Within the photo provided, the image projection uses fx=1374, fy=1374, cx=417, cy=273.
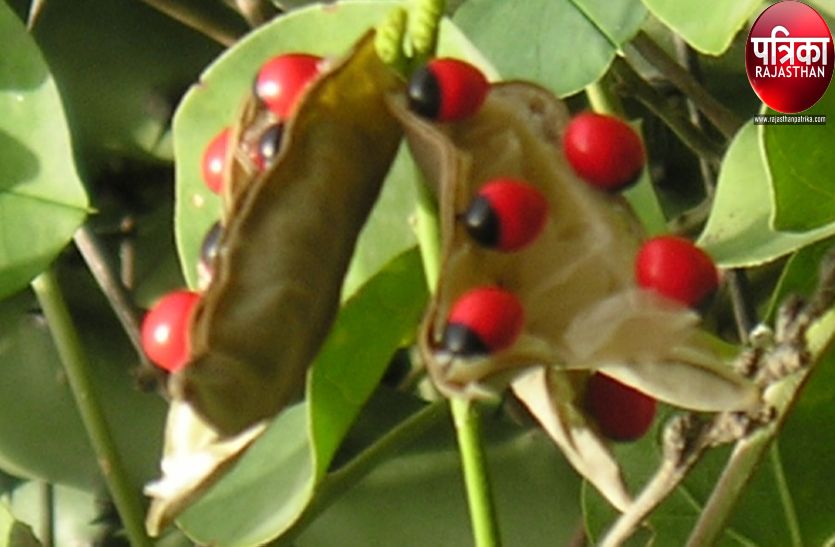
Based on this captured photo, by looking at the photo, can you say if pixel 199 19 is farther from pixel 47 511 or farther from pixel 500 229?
pixel 500 229

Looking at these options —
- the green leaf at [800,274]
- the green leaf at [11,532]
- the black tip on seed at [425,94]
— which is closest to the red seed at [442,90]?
the black tip on seed at [425,94]

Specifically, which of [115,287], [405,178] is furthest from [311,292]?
[115,287]

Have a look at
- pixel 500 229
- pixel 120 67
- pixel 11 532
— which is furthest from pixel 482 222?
pixel 120 67

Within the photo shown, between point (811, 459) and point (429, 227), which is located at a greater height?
point (429, 227)

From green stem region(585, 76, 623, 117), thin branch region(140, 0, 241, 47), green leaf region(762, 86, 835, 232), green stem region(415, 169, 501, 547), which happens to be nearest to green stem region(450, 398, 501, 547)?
green stem region(415, 169, 501, 547)

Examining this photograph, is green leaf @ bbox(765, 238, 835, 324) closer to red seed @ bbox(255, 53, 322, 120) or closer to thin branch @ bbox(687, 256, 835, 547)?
thin branch @ bbox(687, 256, 835, 547)

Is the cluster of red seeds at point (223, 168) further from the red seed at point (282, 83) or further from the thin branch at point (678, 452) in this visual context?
the thin branch at point (678, 452)
